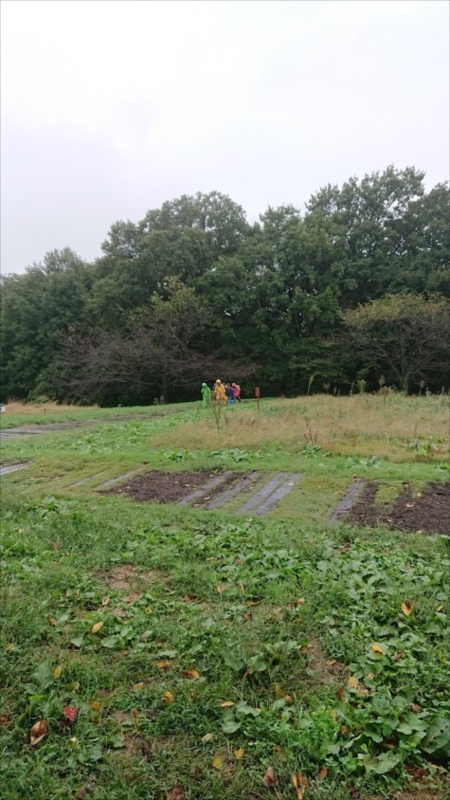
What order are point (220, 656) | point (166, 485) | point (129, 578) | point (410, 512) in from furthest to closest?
point (166, 485), point (410, 512), point (129, 578), point (220, 656)

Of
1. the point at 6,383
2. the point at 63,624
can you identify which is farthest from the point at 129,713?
the point at 6,383

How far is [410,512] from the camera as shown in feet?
15.3

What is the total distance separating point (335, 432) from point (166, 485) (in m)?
3.73

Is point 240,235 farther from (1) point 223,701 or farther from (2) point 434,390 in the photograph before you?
(1) point 223,701

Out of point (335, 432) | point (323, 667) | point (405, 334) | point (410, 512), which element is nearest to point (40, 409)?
point (335, 432)

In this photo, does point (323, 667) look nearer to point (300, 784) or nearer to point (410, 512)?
point (300, 784)

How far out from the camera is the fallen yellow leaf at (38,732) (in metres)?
1.93

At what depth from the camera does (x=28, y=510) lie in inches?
196

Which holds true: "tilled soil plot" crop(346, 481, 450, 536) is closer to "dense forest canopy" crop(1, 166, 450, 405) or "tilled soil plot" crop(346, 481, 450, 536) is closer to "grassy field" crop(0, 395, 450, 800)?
"grassy field" crop(0, 395, 450, 800)

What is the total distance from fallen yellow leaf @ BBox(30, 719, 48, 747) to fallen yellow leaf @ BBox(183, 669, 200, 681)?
2.22 feet

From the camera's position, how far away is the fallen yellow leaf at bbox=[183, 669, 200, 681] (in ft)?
7.45

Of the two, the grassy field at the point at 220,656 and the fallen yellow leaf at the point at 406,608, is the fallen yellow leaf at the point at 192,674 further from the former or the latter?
the fallen yellow leaf at the point at 406,608

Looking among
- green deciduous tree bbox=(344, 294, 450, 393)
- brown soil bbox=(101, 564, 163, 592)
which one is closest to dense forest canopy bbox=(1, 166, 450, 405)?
green deciduous tree bbox=(344, 294, 450, 393)

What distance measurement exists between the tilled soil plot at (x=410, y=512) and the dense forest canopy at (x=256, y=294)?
1906 cm
